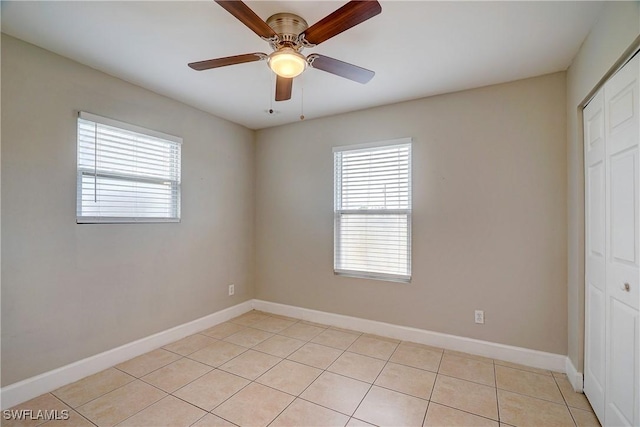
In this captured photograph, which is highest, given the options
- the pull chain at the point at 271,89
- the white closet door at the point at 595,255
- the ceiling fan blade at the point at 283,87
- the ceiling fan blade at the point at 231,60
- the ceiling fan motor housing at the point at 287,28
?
the pull chain at the point at 271,89

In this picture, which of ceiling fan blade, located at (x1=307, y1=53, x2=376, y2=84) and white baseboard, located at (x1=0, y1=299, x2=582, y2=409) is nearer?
ceiling fan blade, located at (x1=307, y1=53, x2=376, y2=84)

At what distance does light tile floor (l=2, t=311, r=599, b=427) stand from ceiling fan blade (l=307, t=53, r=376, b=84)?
2249mm

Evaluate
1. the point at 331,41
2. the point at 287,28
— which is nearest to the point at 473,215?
the point at 331,41

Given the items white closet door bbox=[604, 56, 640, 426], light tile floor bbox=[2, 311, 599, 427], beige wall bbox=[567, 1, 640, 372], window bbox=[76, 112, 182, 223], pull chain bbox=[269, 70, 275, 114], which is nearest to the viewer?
white closet door bbox=[604, 56, 640, 426]

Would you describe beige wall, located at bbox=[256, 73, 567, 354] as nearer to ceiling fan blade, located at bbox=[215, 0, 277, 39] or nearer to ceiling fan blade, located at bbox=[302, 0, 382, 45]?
ceiling fan blade, located at bbox=[302, 0, 382, 45]

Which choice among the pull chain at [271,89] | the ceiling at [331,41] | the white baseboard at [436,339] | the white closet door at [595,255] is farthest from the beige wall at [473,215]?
the pull chain at [271,89]

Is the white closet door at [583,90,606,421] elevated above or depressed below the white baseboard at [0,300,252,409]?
above

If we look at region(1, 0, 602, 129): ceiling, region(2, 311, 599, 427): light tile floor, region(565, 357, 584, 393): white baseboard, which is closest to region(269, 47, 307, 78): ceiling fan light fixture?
region(1, 0, 602, 129): ceiling

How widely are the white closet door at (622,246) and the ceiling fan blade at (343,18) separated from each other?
1.34 m

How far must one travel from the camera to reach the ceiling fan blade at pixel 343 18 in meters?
1.31

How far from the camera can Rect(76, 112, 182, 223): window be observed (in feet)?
7.81

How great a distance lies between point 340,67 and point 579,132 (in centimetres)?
184

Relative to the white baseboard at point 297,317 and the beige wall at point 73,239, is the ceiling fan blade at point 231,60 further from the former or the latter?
the white baseboard at point 297,317

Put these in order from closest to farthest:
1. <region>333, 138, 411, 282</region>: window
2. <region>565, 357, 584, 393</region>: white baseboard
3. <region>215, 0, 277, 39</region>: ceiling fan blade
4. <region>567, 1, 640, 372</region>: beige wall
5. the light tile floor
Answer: <region>215, 0, 277, 39</region>: ceiling fan blade < <region>567, 1, 640, 372</region>: beige wall < the light tile floor < <region>565, 357, 584, 393</region>: white baseboard < <region>333, 138, 411, 282</region>: window
